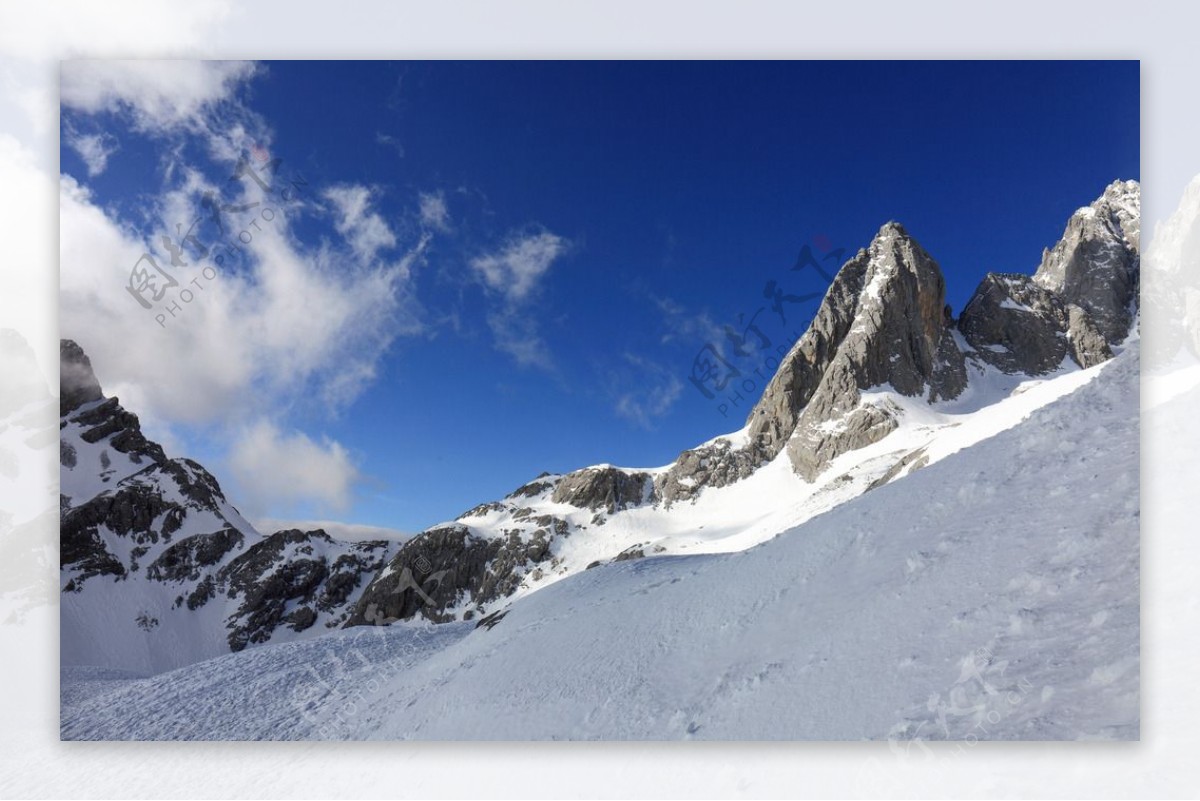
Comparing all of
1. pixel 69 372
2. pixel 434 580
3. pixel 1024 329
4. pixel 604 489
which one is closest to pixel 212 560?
pixel 434 580

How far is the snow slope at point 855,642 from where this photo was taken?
4164mm

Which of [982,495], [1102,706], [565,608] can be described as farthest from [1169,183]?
[565,608]

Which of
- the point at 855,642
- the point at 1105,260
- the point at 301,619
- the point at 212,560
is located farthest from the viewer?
the point at 212,560

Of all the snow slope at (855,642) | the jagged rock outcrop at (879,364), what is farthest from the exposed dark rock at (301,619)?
the snow slope at (855,642)

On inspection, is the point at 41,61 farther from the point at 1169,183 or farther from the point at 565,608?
the point at 1169,183

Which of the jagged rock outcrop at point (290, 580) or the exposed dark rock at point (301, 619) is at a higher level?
the jagged rock outcrop at point (290, 580)

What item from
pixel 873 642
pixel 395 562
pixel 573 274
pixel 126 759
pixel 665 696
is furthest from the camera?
pixel 395 562

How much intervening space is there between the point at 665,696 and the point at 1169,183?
7.66 metres

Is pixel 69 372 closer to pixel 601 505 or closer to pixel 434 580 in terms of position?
pixel 434 580

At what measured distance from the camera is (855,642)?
4.54 meters

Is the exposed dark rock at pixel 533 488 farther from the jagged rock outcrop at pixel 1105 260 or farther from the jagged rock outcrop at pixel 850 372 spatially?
the jagged rock outcrop at pixel 1105 260

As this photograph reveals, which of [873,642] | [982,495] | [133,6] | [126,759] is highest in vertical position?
[133,6]

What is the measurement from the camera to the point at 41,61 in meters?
6.52

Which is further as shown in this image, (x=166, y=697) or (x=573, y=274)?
(x=573, y=274)
